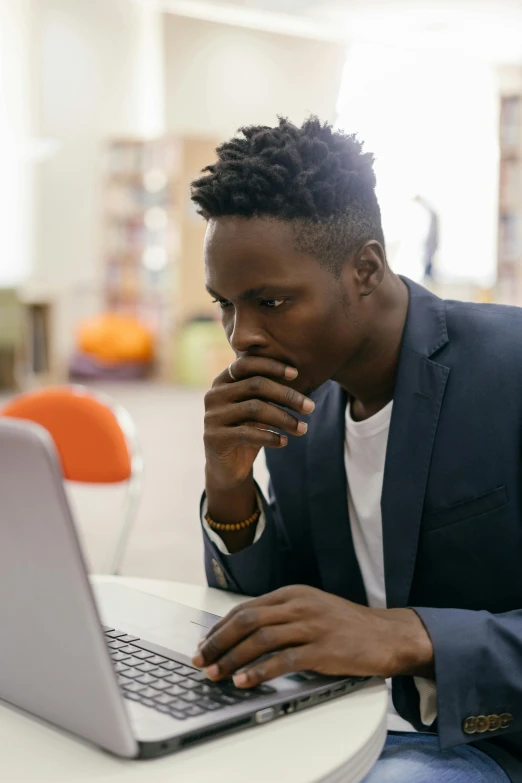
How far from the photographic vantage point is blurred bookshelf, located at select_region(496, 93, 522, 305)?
6.57 metres

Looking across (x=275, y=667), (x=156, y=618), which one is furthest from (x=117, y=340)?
(x=275, y=667)

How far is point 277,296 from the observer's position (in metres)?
1.17

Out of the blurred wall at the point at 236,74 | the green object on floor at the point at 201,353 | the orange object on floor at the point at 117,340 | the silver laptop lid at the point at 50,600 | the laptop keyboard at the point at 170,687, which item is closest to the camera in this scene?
the silver laptop lid at the point at 50,600

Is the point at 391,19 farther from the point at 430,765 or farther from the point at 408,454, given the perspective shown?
the point at 430,765

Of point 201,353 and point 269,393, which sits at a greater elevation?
point 269,393

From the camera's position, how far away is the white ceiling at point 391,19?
30.1 feet

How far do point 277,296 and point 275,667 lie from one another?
488mm

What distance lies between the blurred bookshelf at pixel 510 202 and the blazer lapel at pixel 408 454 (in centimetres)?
574

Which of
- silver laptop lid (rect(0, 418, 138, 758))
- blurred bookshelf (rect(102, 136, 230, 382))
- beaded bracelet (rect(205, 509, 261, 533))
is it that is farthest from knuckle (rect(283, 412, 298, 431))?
blurred bookshelf (rect(102, 136, 230, 382))

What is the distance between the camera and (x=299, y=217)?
1.19 m

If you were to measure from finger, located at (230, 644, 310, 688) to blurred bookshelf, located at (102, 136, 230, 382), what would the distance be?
7.98 meters

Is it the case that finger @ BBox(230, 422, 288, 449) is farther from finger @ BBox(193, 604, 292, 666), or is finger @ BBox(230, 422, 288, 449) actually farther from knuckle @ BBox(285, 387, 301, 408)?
finger @ BBox(193, 604, 292, 666)

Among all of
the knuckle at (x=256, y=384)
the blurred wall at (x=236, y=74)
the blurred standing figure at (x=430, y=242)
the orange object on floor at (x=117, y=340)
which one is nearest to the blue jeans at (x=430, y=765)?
the knuckle at (x=256, y=384)

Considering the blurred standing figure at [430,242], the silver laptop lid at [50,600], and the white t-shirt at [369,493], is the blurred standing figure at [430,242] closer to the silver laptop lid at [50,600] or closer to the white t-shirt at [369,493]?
the white t-shirt at [369,493]
